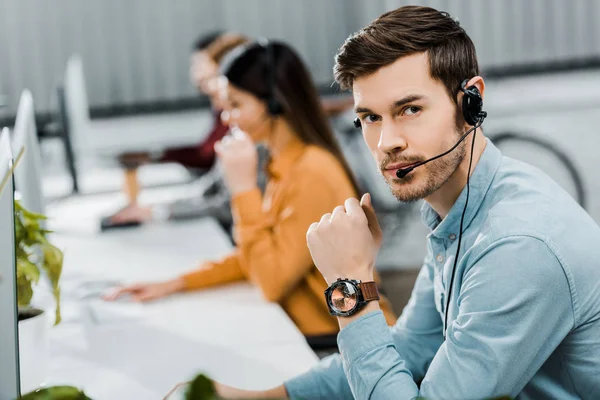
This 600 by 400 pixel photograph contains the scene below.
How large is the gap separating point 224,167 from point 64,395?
1.26 m

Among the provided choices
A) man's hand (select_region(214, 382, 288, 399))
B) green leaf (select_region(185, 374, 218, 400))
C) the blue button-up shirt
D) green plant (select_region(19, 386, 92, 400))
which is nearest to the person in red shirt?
man's hand (select_region(214, 382, 288, 399))

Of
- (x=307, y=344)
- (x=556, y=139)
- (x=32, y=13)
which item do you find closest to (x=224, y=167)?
(x=307, y=344)

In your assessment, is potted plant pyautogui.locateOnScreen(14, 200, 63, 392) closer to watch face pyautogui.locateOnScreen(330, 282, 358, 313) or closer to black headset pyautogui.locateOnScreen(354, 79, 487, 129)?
watch face pyautogui.locateOnScreen(330, 282, 358, 313)

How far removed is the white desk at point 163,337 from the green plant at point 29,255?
102 mm

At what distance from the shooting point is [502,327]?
95cm

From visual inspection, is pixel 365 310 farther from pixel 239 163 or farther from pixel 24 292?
pixel 239 163

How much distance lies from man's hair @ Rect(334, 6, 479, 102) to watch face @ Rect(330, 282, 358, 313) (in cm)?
29

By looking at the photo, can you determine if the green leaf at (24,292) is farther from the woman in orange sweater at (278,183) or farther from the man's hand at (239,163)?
the man's hand at (239,163)

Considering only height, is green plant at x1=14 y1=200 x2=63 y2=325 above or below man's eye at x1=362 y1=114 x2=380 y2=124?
below

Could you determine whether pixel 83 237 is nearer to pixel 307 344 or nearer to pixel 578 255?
pixel 307 344

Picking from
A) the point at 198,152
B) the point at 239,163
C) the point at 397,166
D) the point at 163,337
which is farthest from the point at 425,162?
the point at 198,152

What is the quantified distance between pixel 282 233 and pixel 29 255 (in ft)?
2.42

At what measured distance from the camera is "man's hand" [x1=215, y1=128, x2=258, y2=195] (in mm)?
1981

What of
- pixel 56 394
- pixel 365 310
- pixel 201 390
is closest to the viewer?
pixel 201 390
